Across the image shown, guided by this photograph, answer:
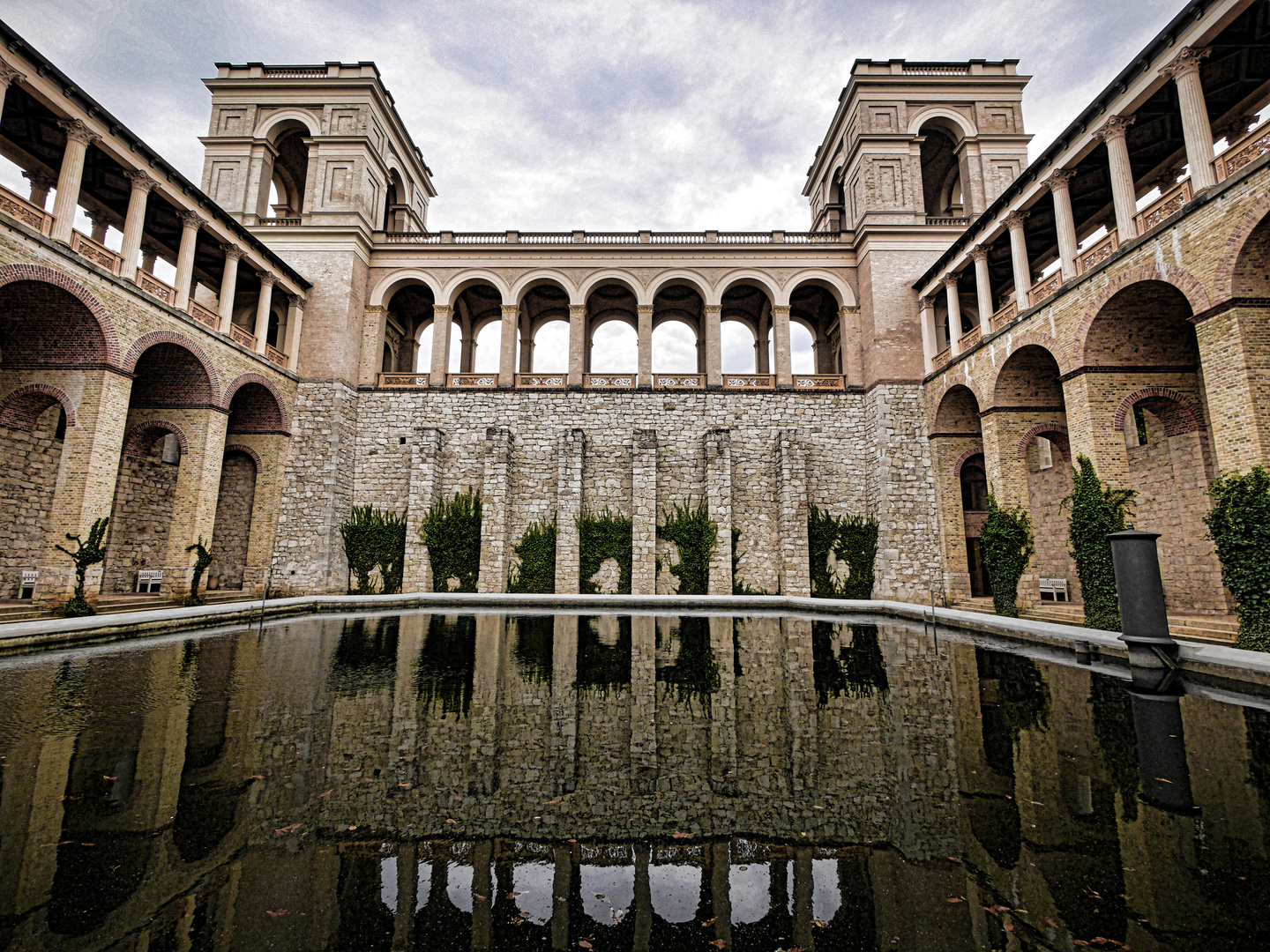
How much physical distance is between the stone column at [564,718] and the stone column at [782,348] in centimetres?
1421

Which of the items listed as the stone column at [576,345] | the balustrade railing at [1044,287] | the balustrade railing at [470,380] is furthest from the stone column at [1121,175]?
the balustrade railing at [470,380]

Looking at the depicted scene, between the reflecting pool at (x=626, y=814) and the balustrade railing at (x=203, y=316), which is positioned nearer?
the reflecting pool at (x=626, y=814)

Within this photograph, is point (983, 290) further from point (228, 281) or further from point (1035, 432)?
point (228, 281)

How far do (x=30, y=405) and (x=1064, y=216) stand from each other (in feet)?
83.6

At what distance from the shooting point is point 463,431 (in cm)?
1939

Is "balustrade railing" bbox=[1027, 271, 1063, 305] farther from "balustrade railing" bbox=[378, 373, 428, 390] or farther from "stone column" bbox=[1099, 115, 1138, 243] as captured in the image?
"balustrade railing" bbox=[378, 373, 428, 390]

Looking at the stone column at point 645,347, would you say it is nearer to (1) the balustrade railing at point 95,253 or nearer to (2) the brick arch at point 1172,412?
(2) the brick arch at point 1172,412

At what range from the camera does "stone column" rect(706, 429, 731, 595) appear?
1748 centimetres

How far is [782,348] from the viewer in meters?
20.3

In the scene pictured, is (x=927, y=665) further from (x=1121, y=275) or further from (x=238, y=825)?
(x=1121, y=275)

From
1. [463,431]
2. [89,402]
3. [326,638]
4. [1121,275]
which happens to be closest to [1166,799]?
[326,638]

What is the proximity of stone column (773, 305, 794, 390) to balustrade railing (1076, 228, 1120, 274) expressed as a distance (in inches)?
347

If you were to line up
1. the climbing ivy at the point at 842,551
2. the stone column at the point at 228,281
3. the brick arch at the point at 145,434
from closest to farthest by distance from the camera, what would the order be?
the brick arch at the point at 145,434
the stone column at the point at 228,281
the climbing ivy at the point at 842,551

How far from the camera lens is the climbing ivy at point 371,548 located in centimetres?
1805
